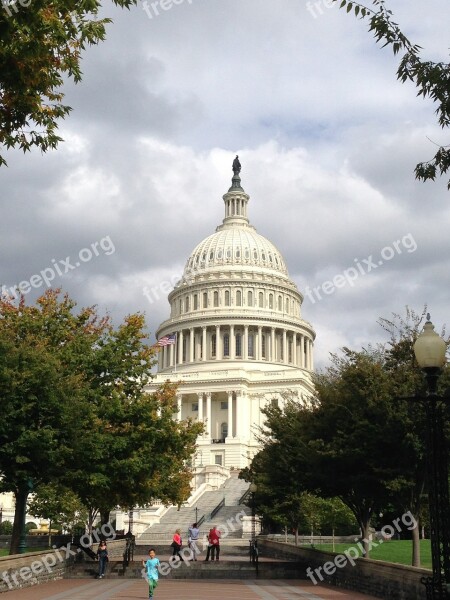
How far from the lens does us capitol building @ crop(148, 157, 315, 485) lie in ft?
339

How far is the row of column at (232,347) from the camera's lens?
115438mm

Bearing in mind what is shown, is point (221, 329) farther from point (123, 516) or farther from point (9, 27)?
point (9, 27)

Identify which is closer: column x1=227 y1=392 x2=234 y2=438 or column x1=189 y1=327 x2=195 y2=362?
column x1=227 y1=392 x2=234 y2=438

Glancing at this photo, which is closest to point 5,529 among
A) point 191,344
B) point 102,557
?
point 102,557

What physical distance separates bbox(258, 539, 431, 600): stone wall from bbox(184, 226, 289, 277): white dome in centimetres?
9278

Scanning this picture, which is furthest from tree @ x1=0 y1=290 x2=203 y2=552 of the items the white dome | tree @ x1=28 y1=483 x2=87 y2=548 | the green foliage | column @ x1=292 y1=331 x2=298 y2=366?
the white dome

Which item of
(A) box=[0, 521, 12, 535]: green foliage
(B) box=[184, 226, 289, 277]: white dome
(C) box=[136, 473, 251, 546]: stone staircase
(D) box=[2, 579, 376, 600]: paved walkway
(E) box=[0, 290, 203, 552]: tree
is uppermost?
(B) box=[184, 226, 289, 277]: white dome

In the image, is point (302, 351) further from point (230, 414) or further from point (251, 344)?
point (230, 414)

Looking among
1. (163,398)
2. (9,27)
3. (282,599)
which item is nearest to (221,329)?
(163,398)

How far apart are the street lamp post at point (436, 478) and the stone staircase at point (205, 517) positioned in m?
39.9

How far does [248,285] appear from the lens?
121m

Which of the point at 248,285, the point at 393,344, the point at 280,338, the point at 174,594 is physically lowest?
the point at 174,594

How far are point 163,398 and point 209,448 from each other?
59943mm

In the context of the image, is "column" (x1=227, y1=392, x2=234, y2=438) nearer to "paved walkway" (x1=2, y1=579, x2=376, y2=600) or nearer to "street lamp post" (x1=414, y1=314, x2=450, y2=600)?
"paved walkway" (x1=2, y1=579, x2=376, y2=600)
